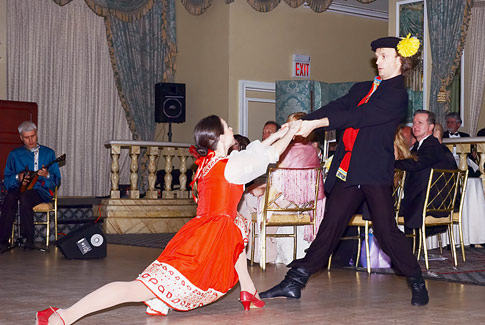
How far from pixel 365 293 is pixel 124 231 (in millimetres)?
5245

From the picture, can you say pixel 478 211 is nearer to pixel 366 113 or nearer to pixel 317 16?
pixel 366 113

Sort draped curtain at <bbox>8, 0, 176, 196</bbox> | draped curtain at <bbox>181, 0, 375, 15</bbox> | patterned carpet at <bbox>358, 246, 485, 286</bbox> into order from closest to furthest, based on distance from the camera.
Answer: patterned carpet at <bbox>358, 246, 485, 286</bbox>
draped curtain at <bbox>181, 0, 375, 15</bbox>
draped curtain at <bbox>8, 0, 176, 196</bbox>

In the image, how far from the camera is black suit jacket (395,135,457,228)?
19.1 feet

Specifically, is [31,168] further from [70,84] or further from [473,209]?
[473,209]

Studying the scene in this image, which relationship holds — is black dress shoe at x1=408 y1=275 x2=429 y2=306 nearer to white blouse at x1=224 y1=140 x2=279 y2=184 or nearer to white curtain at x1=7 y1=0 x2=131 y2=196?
white blouse at x1=224 y1=140 x2=279 y2=184

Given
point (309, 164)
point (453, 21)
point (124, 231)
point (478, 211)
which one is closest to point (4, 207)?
point (124, 231)

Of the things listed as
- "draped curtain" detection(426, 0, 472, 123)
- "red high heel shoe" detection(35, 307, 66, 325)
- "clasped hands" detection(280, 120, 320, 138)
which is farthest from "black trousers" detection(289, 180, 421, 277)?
"draped curtain" detection(426, 0, 472, 123)

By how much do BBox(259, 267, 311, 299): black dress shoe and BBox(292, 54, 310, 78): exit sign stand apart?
24.8ft

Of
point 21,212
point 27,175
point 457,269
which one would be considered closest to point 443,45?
point 457,269

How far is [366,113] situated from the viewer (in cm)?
390

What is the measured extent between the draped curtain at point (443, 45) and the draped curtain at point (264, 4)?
178cm

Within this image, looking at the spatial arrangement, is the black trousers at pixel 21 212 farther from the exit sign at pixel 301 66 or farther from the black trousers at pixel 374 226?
the exit sign at pixel 301 66

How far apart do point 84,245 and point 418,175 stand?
2965 mm

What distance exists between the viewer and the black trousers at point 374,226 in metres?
3.97
